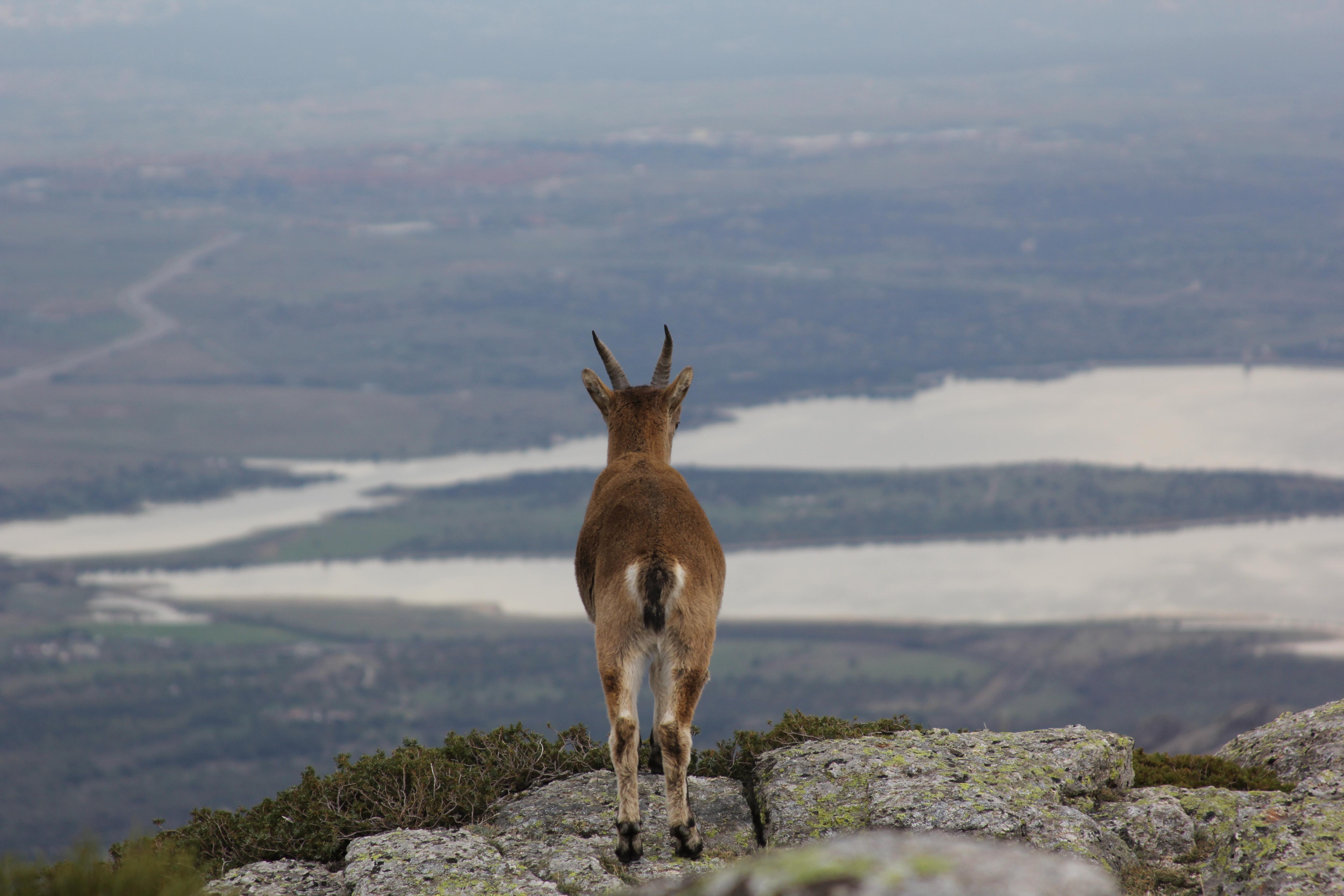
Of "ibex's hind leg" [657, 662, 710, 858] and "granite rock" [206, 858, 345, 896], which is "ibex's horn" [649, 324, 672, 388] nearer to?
"ibex's hind leg" [657, 662, 710, 858]

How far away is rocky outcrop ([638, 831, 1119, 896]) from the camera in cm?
386

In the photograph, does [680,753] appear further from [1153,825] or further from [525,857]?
[1153,825]

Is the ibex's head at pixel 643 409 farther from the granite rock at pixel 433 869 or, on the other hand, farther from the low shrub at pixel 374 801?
the granite rock at pixel 433 869

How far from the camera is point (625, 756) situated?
9.09 m

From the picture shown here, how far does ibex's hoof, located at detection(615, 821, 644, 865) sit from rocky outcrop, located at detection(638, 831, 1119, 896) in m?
5.01

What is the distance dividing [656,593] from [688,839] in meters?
1.90

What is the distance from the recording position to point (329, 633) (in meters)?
170

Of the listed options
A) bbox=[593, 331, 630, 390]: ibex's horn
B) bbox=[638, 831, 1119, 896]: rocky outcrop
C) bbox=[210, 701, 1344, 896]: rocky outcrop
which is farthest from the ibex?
bbox=[638, 831, 1119, 896]: rocky outcrop

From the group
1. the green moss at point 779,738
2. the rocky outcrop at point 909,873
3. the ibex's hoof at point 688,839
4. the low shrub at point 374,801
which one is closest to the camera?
the rocky outcrop at point 909,873

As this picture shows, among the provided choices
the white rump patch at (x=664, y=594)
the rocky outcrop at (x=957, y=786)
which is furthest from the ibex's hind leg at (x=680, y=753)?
the rocky outcrop at (x=957, y=786)

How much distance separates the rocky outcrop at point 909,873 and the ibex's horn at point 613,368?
8329 millimetres

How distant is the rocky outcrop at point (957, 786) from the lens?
8930 mm

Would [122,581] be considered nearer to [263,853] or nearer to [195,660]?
[195,660]

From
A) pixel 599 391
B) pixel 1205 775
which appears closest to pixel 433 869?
pixel 599 391
